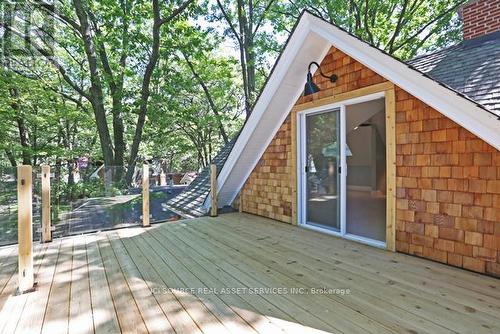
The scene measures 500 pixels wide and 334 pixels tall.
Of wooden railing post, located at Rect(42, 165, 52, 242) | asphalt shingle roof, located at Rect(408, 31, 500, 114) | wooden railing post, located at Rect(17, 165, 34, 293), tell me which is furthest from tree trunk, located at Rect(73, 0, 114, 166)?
asphalt shingle roof, located at Rect(408, 31, 500, 114)

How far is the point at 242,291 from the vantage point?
2.46m

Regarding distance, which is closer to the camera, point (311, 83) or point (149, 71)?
point (311, 83)

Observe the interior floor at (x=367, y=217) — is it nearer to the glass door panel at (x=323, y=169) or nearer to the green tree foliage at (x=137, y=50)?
the glass door panel at (x=323, y=169)

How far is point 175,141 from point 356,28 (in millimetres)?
12351

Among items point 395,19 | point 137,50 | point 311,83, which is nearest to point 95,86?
point 137,50

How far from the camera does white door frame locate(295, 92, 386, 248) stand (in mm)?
3904

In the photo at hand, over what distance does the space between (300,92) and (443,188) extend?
2.69 metres

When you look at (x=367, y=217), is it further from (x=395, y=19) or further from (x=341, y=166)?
(x=395, y=19)

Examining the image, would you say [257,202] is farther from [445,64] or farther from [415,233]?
[445,64]

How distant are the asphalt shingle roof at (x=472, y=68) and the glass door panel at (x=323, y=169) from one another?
4.60ft

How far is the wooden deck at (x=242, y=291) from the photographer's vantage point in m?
1.95

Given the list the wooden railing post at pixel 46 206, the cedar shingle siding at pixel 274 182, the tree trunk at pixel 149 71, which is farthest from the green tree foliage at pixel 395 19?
the wooden railing post at pixel 46 206

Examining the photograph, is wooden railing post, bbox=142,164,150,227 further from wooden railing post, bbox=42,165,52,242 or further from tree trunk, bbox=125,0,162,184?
tree trunk, bbox=125,0,162,184

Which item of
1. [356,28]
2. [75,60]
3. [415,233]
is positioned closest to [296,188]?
[415,233]
